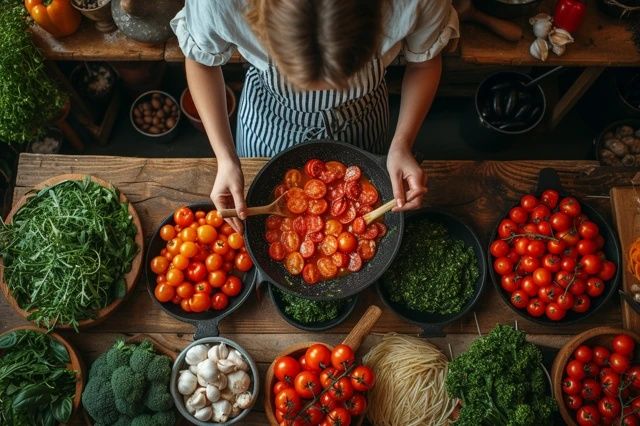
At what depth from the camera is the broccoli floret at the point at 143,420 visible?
5.83 feet

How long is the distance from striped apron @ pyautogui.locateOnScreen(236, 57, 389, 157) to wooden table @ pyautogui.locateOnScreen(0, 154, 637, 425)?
15 centimetres

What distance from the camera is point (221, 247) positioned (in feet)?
6.60

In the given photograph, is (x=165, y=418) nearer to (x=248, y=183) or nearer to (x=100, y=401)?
(x=100, y=401)

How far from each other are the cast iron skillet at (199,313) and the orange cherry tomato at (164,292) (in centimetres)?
2

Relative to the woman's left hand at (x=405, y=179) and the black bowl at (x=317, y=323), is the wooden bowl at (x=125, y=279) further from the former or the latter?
the woman's left hand at (x=405, y=179)

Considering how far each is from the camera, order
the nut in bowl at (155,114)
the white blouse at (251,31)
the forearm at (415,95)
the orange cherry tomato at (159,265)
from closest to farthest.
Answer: the white blouse at (251,31) → the forearm at (415,95) → the orange cherry tomato at (159,265) → the nut in bowl at (155,114)

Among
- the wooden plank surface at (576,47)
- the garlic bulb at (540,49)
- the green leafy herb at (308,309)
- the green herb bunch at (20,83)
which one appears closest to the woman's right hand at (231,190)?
the green leafy herb at (308,309)

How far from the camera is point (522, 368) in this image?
1.71 m

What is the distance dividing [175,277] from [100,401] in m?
0.49

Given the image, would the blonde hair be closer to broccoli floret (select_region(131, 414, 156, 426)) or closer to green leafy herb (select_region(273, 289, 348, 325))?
green leafy herb (select_region(273, 289, 348, 325))

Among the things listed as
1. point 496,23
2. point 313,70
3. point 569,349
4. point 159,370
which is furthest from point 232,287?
point 496,23

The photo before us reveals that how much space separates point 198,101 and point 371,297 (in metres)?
1.01

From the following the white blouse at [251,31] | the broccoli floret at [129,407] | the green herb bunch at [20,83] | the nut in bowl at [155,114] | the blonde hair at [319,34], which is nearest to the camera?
the blonde hair at [319,34]

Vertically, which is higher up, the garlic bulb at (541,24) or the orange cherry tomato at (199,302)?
the garlic bulb at (541,24)
